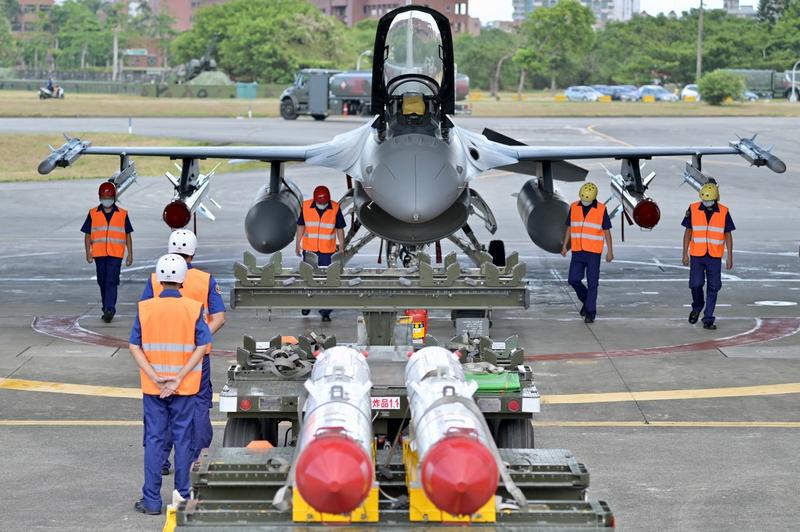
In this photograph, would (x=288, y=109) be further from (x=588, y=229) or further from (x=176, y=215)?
(x=588, y=229)

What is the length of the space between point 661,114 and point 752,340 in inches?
2539

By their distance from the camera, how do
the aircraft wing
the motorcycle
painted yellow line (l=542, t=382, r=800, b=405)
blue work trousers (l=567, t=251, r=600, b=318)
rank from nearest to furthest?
painted yellow line (l=542, t=382, r=800, b=405) → blue work trousers (l=567, t=251, r=600, b=318) → the aircraft wing → the motorcycle

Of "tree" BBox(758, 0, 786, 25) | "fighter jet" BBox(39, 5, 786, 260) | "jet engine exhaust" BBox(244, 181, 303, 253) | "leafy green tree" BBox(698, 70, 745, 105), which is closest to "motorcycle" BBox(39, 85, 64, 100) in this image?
"leafy green tree" BBox(698, 70, 745, 105)

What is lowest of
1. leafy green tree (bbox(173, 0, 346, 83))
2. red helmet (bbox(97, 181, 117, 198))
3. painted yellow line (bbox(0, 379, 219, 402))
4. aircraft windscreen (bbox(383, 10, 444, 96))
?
painted yellow line (bbox(0, 379, 219, 402))

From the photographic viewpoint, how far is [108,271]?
18812mm

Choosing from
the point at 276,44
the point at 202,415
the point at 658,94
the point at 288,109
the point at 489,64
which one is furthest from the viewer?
the point at 489,64

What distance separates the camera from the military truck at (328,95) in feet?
234

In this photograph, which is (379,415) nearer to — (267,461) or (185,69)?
(267,461)

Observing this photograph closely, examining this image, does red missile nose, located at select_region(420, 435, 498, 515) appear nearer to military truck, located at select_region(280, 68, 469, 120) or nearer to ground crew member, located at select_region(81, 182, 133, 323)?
ground crew member, located at select_region(81, 182, 133, 323)

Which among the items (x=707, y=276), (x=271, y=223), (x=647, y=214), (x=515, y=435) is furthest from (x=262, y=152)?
(x=515, y=435)

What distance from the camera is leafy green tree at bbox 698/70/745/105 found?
9231cm

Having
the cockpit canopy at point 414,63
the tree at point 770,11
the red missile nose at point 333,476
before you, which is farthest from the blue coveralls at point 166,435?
the tree at point 770,11

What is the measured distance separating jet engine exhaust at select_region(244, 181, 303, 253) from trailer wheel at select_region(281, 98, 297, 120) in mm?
52517

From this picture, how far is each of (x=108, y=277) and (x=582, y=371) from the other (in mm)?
7095
